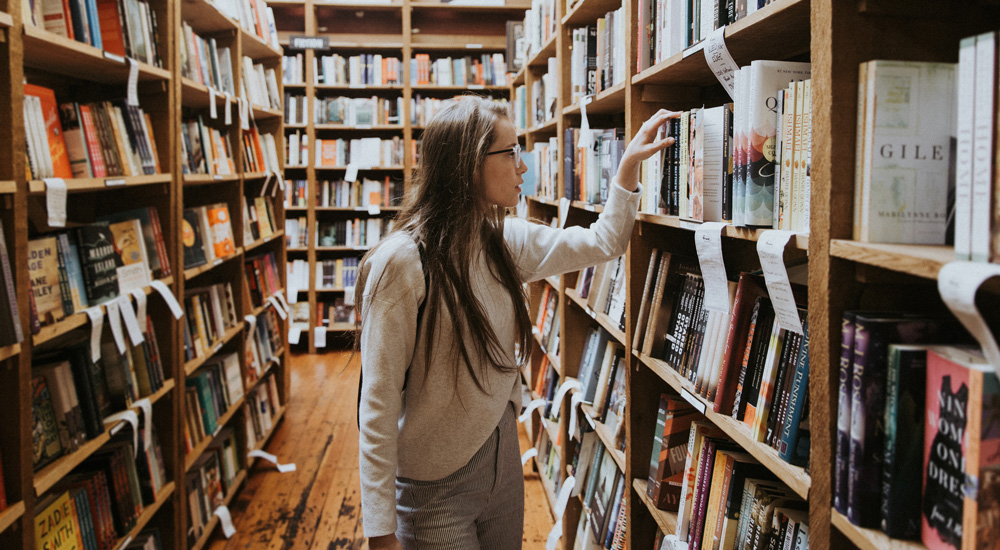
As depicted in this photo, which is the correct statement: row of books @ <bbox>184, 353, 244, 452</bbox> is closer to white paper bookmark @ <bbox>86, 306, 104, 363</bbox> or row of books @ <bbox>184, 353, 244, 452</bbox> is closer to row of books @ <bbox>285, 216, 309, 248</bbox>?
white paper bookmark @ <bbox>86, 306, 104, 363</bbox>

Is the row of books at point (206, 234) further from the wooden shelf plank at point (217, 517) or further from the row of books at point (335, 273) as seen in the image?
the row of books at point (335, 273)

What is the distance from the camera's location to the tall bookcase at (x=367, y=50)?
5.60 metres

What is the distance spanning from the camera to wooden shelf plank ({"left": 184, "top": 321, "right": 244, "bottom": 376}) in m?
2.40

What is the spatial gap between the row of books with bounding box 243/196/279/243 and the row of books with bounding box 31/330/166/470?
1.25 m

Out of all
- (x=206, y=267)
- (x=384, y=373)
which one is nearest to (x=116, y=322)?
(x=206, y=267)

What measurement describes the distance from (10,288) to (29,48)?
66 centimetres

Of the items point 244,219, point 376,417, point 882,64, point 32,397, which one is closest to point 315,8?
point 244,219

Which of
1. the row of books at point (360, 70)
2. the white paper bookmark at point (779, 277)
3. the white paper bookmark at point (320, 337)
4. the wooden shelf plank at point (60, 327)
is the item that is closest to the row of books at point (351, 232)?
the white paper bookmark at point (320, 337)

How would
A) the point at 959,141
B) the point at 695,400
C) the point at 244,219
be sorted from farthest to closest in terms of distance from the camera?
1. the point at 244,219
2. the point at 695,400
3. the point at 959,141

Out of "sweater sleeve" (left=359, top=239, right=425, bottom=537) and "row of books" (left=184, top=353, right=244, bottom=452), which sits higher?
"sweater sleeve" (left=359, top=239, right=425, bottom=537)

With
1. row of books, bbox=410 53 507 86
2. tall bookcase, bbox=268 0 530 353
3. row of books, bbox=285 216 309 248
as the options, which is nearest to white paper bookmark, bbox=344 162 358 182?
tall bookcase, bbox=268 0 530 353

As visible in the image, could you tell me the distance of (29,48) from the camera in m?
1.59

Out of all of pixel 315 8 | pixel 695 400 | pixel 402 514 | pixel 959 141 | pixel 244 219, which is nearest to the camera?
pixel 959 141

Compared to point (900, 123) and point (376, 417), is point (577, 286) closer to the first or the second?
point (376, 417)
